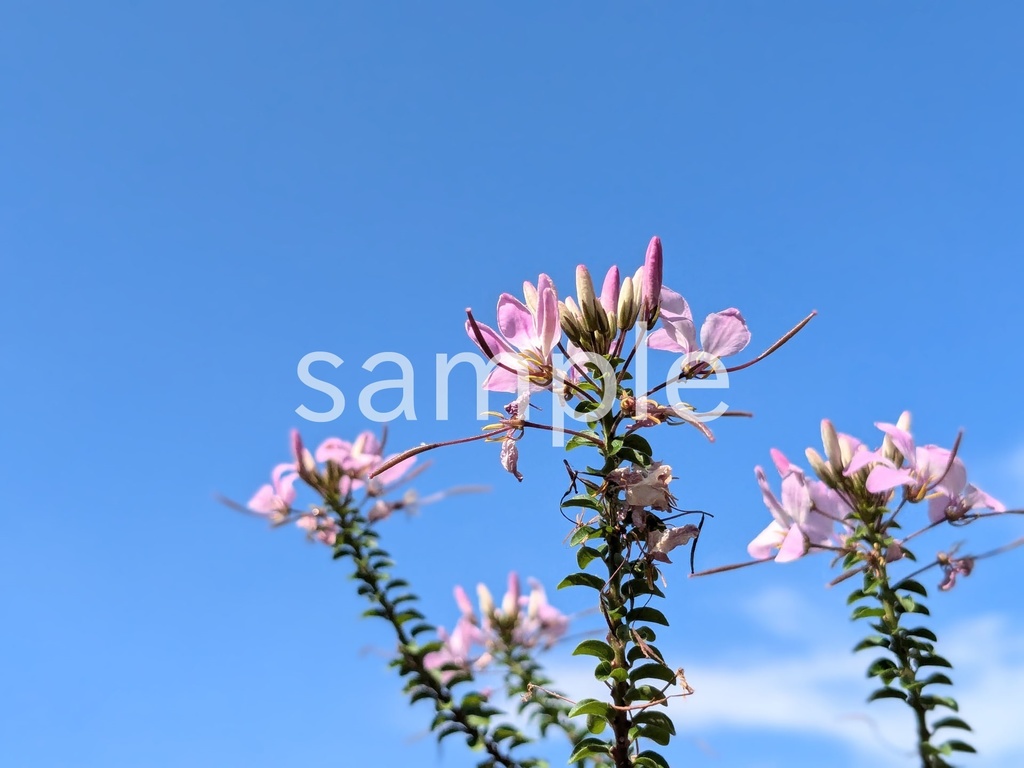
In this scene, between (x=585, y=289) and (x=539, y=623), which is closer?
(x=585, y=289)

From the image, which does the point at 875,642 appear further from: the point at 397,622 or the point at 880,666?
the point at 397,622

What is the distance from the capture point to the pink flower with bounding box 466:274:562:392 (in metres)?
2.82

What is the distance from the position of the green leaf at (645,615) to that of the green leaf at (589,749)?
0.35 metres

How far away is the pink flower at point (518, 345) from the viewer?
2.82 m

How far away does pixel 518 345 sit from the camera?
113 inches

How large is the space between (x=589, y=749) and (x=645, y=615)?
41 cm

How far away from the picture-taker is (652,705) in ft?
8.40

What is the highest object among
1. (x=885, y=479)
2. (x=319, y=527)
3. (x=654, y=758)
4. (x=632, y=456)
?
(x=319, y=527)

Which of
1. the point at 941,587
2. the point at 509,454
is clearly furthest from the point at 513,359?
the point at 941,587

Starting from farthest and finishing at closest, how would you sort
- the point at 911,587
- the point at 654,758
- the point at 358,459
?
the point at 358,459 < the point at 911,587 < the point at 654,758

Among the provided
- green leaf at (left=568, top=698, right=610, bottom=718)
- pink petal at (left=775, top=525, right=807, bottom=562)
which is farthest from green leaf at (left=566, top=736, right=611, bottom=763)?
pink petal at (left=775, top=525, right=807, bottom=562)

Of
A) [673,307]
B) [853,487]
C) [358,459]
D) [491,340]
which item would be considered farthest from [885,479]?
[358,459]

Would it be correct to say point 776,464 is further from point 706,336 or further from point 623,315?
point 623,315

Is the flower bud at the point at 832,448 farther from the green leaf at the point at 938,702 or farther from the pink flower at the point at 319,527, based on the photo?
the pink flower at the point at 319,527
